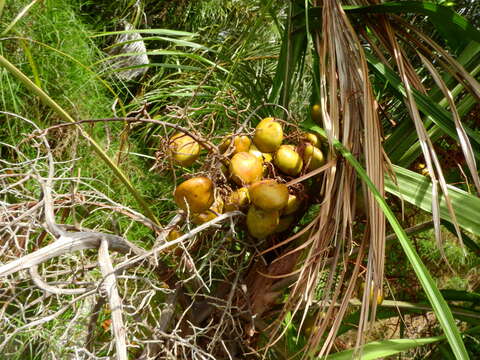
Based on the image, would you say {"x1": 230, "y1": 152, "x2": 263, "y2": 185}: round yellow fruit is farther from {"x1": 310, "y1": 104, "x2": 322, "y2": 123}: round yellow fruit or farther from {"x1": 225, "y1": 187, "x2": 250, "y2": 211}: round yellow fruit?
{"x1": 310, "y1": 104, "x2": 322, "y2": 123}: round yellow fruit

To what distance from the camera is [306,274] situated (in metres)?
0.85

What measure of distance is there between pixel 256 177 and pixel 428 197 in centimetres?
27

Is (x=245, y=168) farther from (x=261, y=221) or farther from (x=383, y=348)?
(x=383, y=348)

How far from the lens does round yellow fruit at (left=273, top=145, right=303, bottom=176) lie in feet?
2.72

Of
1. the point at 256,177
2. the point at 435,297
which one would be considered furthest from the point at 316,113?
the point at 435,297

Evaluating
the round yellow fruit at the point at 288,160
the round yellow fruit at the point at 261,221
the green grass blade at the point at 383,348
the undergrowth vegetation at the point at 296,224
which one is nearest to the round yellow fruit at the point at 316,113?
the undergrowth vegetation at the point at 296,224

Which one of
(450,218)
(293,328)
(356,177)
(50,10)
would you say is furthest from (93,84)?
(450,218)

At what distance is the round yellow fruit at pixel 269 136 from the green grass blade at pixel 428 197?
0.19 m

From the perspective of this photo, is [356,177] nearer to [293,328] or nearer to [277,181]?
[277,181]

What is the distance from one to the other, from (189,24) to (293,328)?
1999mm

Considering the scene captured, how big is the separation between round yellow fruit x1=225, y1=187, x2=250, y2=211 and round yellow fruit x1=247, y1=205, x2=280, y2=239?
0.07 ft

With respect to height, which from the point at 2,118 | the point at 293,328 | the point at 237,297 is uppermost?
the point at 237,297

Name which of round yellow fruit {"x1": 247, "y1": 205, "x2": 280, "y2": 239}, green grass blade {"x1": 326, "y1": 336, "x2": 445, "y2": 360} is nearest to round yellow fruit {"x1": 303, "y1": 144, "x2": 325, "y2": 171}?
round yellow fruit {"x1": 247, "y1": 205, "x2": 280, "y2": 239}

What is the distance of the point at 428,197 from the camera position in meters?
0.82
